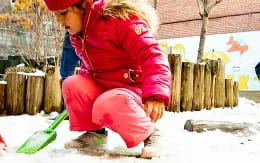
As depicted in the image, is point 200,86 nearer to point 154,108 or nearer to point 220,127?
point 220,127

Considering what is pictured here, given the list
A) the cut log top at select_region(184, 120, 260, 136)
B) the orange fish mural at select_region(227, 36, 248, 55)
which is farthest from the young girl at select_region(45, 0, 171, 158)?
the orange fish mural at select_region(227, 36, 248, 55)

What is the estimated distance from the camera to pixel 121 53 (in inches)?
64.2

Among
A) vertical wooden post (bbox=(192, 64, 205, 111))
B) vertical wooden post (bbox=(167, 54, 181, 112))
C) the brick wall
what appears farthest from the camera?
the brick wall

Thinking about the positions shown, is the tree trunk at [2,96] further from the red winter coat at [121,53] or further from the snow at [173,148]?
the red winter coat at [121,53]

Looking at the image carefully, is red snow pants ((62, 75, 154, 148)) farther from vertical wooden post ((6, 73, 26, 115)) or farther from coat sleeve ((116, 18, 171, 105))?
vertical wooden post ((6, 73, 26, 115))

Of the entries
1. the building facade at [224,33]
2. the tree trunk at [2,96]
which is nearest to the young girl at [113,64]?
the tree trunk at [2,96]

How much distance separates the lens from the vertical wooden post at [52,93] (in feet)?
11.0

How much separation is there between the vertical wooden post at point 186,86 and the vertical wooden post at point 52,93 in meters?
1.28

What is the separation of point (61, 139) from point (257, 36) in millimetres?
7354

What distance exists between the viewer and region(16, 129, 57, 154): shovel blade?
5.10 feet

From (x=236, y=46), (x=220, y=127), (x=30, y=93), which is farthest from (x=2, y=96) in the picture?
(x=236, y=46)

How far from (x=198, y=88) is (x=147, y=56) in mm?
2834

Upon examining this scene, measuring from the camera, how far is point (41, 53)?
283 inches

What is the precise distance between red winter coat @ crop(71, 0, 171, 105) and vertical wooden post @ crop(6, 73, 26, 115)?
5.14 feet
